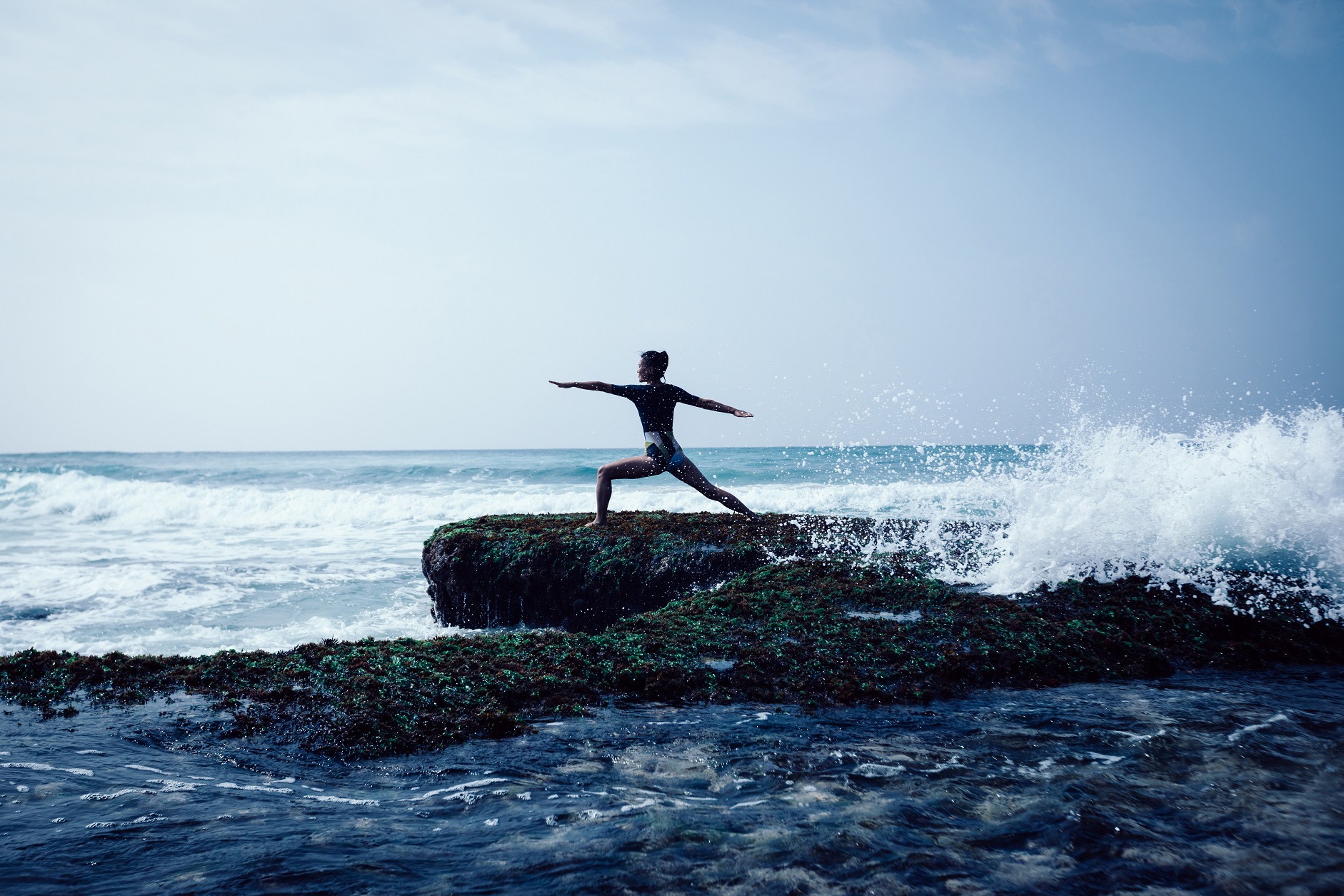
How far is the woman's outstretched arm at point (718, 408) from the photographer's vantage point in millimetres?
9250

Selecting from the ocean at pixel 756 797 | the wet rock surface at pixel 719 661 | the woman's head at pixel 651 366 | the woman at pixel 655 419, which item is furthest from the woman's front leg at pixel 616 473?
the ocean at pixel 756 797

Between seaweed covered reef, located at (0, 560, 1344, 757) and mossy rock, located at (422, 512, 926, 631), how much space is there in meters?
1.54

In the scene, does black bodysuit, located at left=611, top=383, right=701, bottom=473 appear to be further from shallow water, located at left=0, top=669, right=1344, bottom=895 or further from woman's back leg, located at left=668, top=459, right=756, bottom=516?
shallow water, located at left=0, top=669, right=1344, bottom=895

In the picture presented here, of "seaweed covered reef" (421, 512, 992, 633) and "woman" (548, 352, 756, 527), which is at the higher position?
"woman" (548, 352, 756, 527)

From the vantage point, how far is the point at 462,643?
6.17m

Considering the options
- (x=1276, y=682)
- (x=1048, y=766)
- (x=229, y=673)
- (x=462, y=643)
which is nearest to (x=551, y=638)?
(x=462, y=643)

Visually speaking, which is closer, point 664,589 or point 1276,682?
point 1276,682

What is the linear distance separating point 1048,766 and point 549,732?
268cm

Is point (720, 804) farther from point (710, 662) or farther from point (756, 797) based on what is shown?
point (710, 662)

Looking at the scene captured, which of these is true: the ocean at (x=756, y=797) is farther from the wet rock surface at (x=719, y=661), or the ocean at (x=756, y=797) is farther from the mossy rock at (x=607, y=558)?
the mossy rock at (x=607, y=558)

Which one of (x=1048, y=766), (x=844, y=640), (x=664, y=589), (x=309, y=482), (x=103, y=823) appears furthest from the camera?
(x=309, y=482)

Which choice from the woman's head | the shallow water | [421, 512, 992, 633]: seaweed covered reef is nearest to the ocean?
the shallow water

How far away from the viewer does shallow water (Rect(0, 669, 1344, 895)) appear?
3.05 meters

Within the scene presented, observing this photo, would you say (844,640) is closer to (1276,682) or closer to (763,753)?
(763,753)
